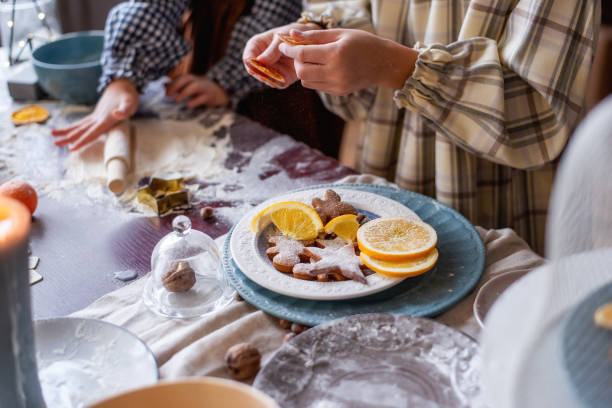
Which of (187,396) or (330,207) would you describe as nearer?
(187,396)

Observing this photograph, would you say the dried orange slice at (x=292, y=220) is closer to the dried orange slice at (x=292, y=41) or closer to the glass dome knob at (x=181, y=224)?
the glass dome knob at (x=181, y=224)

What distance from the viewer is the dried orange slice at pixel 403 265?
777 mm

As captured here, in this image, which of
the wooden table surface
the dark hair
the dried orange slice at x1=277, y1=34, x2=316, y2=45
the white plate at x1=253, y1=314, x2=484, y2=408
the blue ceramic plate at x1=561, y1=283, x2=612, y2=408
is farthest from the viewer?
the dark hair

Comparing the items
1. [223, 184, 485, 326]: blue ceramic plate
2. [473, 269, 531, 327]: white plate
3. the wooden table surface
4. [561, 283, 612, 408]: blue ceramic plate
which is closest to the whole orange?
the wooden table surface

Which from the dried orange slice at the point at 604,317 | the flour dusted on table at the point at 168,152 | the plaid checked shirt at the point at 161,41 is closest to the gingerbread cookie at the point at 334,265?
the dried orange slice at the point at 604,317

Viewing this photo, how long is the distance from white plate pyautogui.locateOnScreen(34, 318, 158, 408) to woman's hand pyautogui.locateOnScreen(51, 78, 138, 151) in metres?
0.69

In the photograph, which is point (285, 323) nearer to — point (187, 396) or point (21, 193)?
point (187, 396)

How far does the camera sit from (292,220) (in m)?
0.93

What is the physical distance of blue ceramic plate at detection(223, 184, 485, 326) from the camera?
775 millimetres

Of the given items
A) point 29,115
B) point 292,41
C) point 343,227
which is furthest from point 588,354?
point 29,115

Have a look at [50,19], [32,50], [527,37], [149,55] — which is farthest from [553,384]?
[50,19]

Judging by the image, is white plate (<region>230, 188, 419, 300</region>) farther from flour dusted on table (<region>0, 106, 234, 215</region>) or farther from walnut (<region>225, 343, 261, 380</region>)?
flour dusted on table (<region>0, 106, 234, 215</region>)

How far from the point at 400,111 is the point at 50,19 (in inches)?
44.6

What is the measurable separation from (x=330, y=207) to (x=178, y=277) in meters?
0.27
